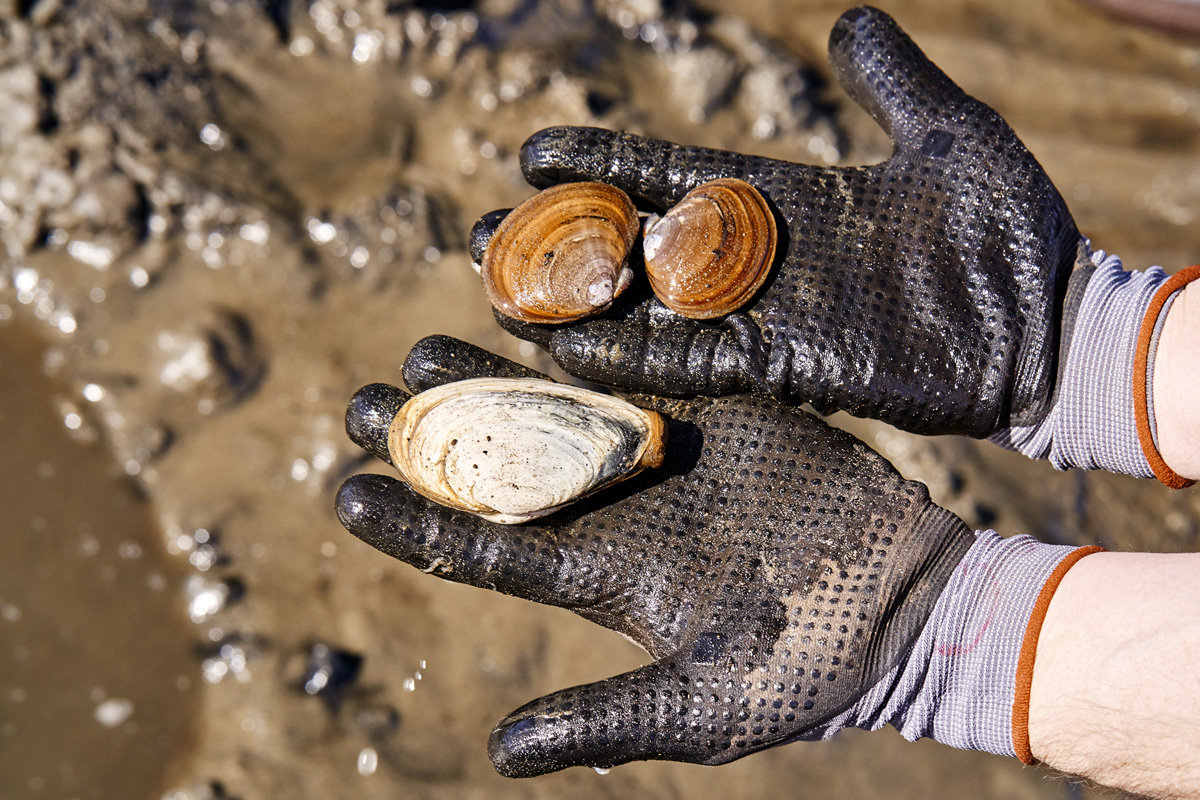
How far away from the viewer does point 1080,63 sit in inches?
215

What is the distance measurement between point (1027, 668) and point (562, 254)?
196cm

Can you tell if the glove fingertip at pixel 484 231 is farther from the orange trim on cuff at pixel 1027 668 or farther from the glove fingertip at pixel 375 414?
the orange trim on cuff at pixel 1027 668

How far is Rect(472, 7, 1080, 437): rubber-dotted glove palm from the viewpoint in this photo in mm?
2766

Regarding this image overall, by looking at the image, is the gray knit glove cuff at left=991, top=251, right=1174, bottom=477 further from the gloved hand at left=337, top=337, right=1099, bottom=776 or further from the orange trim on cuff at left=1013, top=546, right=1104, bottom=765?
the orange trim on cuff at left=1013, top=546, right=1104, bottom=765

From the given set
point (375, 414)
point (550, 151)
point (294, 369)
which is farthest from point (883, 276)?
point (294, 369)

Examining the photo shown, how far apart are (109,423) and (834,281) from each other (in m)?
3.59

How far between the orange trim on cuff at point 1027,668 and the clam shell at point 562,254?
1652mm

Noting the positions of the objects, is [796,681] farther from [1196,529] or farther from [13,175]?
[13,175]

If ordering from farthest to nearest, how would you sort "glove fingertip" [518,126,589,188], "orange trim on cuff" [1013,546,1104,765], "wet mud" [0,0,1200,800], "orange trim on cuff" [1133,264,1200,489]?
"wet mud" [0,0,1200,800] < "glove fingertip" [518,126,589,188] < "orange trim on cuff" [1133,264,1200,489] < "orange trim on cuff" [1013,546,1104,765]

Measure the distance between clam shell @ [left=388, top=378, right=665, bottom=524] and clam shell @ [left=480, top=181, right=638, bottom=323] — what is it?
316 mm

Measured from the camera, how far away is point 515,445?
2.62 m

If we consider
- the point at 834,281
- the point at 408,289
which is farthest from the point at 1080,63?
the point at 408,289

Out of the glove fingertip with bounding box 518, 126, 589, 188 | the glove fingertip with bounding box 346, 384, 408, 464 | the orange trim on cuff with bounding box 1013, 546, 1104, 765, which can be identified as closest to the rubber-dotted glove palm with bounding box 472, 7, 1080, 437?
the glove fingertip with bounding box 518, 126, 589, 188

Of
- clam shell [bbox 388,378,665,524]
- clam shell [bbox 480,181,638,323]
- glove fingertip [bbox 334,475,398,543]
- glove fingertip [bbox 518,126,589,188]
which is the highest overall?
glove fingertip [bbox 518,126,589,188]
